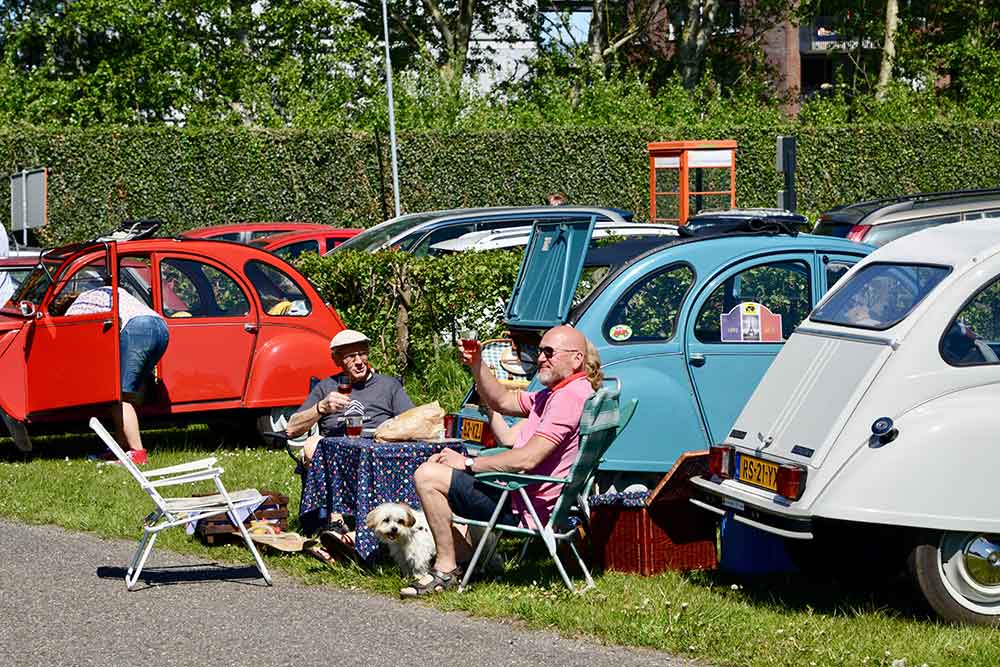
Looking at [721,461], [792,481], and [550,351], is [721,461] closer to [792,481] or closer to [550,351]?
[792,481]

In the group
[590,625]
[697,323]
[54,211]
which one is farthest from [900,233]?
[54,211]

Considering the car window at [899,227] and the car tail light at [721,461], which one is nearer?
the car tail light at [721,461]

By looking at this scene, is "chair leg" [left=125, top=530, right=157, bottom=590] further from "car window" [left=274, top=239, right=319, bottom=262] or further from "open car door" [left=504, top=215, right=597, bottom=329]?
"car window" [left=274, top=239, right=319, bottom=262]

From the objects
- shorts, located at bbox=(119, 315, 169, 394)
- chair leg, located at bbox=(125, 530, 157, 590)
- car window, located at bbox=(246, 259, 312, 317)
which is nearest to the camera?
chair leg, located at bbox=(125, 530, 157, 590)

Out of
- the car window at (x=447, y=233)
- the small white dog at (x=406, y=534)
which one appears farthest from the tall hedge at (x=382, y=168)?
the small white dog at (x=406, y=534)

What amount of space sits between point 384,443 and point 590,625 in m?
2.13

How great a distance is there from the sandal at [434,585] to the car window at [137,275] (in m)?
6.24

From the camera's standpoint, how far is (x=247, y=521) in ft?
33.2

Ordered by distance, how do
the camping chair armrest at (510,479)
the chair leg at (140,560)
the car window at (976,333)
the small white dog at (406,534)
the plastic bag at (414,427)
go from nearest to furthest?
the car window at (976,333) → the camping chair armrest at (510,479) → the small white dog at (406,534) → the chair leg at (140,560) → the plastic bag at (414,427)

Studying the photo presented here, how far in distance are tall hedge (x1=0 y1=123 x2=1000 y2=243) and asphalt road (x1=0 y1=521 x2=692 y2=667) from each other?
24.3 metres

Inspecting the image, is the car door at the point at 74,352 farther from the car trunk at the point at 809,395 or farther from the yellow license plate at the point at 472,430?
the car trunk at the point at 809,395

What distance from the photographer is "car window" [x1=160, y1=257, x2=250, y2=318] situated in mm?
13906

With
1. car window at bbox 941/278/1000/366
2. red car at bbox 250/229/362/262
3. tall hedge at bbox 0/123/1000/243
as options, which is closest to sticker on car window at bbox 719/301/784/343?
car window at bbox 941/278/1000/366

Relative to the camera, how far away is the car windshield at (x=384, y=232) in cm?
1950
